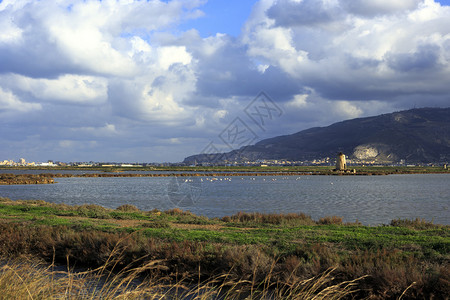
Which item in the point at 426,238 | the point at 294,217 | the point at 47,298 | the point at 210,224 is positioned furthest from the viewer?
the point at 294,217

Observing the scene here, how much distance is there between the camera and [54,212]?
73.6ft

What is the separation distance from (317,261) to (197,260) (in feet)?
9.85

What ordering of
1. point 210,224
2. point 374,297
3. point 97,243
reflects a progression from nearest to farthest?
point 374,297
point 97,243
point 210,224

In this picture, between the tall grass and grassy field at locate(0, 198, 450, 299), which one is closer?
the tall grass

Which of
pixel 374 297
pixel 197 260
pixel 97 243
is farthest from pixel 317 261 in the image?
pixel 97 243

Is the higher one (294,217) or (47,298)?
(47,298)

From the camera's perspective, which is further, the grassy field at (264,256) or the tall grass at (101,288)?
the grassy field at (264,256)

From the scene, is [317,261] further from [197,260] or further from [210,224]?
[210,224]

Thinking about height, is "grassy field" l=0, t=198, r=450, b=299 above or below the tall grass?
below

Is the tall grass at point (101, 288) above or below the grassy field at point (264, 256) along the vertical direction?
Answer: above

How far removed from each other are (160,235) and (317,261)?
6.06 m

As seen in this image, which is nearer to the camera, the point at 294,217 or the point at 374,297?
the point at 374,297

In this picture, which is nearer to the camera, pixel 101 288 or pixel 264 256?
pixel 101 288

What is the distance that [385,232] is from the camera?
15.4m
